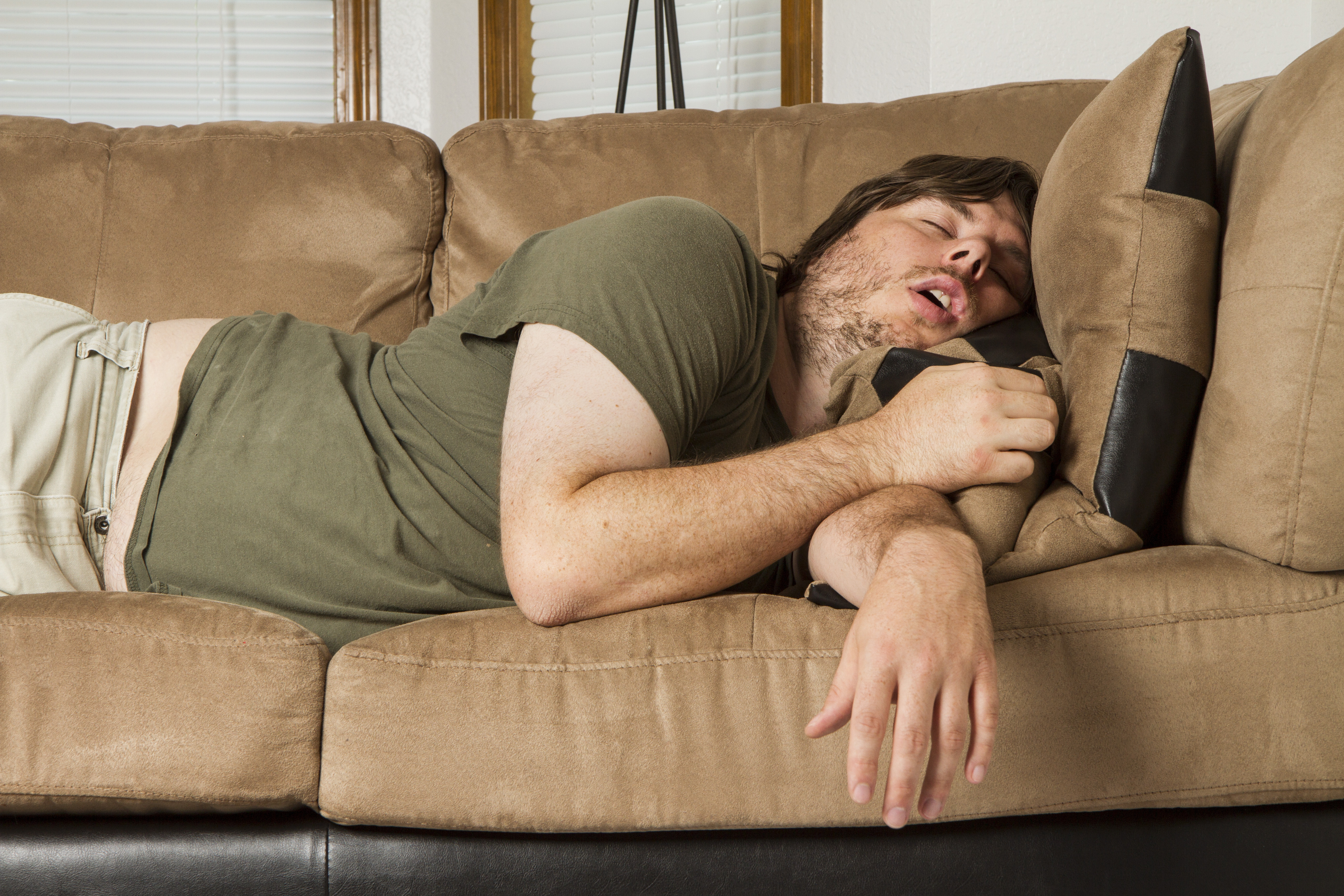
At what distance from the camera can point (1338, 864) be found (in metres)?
0.82

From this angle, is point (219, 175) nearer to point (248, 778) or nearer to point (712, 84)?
point (248, 778)

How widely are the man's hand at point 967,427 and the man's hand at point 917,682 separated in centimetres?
20

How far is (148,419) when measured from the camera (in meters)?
1.18

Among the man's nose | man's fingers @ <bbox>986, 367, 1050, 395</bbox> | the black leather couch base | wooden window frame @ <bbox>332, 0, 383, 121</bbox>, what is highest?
wooden window frame @ <bbox>332, 0, 383, 121</bbox>

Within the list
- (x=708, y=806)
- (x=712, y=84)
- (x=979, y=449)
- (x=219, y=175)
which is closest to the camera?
(x=708, y=806)

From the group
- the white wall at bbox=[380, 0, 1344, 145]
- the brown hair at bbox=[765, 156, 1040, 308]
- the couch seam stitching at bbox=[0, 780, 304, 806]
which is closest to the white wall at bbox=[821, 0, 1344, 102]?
the white wall at bbox=[380, 0, 1344, 145]

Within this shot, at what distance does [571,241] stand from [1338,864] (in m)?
0.93

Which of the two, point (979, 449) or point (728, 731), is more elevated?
point (979, 449)

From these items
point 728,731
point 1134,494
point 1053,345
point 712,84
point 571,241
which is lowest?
point 728,731

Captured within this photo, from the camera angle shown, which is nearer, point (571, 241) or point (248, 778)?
point (248, 778)

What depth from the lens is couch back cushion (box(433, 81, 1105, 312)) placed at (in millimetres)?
1533

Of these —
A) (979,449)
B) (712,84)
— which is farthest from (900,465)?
(712,84)

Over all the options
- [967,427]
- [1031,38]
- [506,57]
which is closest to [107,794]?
[967,427]

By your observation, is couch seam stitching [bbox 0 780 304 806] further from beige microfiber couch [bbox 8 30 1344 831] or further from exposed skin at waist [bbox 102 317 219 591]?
exposed skin at waist [bbox 102 317 219 591]
